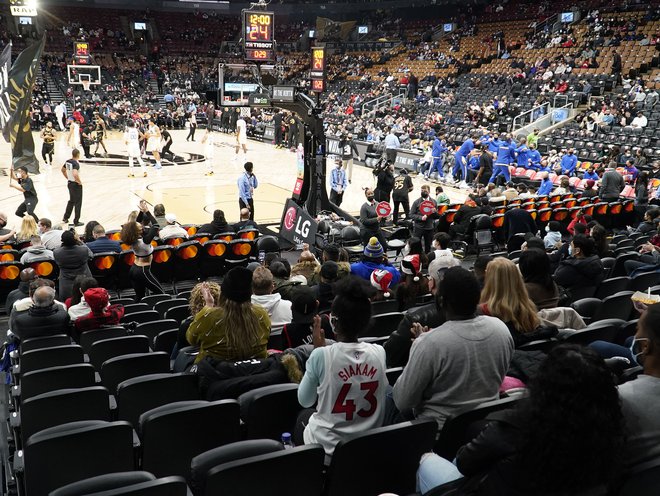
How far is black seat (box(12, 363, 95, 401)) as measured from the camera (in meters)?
4.21

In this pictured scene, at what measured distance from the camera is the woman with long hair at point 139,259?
8867 millimetres

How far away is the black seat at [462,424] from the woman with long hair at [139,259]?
6535 mm

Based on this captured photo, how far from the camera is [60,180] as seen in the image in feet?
61.1

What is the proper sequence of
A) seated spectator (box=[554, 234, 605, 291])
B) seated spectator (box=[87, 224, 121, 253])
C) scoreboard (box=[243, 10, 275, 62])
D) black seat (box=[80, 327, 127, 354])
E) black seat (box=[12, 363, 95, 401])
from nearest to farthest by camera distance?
black seat (box=[12, 363, 95, 401]), black seat (box=[80, 327, 127, 354]), seated spectator (box=[554, 234, 605, 291]), seated spectator (box=[87, 224, 121, 253]), scoreboard (box=[243, 10, 275, 62])

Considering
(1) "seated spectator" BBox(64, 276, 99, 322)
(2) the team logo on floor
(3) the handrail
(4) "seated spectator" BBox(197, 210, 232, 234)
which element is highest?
(3) the handrail

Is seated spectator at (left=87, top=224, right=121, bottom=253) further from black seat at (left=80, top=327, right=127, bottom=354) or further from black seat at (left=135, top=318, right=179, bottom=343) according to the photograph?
black seat at (left=80, top=327, right=127, bottom=354)

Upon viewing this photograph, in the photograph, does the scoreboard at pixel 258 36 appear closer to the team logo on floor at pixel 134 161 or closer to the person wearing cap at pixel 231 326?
the team logo on floor at pixel 134 161

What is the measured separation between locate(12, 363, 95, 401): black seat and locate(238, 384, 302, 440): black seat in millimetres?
A: 1281

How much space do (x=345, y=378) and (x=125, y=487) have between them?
3.74 feet

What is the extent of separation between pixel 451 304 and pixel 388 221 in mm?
11908

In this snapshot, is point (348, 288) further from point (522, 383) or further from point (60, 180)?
point (60, 180)

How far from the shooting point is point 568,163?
18703 millimetres

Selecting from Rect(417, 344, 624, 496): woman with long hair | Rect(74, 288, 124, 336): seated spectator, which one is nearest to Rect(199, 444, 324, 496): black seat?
Rect(417, 344, 624, 496): woman with long hair

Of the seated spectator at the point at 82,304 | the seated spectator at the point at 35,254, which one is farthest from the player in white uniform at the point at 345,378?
the seated spectator at the point at 35,254
